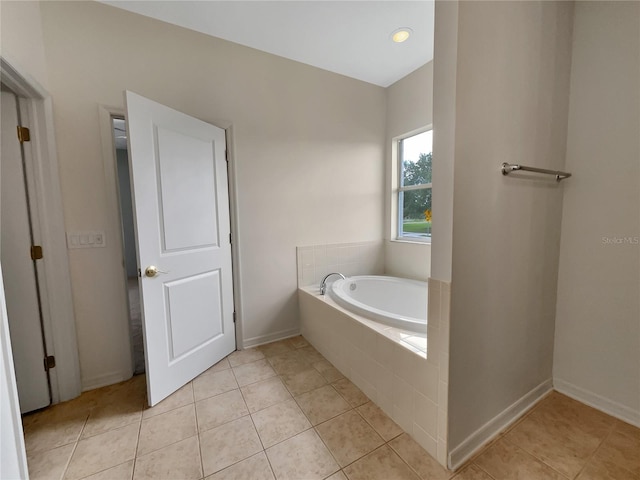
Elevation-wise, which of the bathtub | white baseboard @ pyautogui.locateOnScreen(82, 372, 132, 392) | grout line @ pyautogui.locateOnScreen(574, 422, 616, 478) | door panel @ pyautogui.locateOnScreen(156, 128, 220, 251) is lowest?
grout line @ pyautogui.locateOnScreen(574, 422, 616, 478)

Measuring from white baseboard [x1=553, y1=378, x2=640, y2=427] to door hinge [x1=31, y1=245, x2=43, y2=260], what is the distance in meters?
3.26

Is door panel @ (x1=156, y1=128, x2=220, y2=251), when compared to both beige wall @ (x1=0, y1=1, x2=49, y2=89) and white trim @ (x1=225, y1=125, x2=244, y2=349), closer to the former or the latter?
white trim @ (x1=225, y1=125, x2=244, y2=349)

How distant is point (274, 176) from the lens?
229 centimetres

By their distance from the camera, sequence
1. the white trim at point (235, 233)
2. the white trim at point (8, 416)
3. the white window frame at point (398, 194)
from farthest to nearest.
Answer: the white window frame at point (398, 194), the white trim at point (235, 233), the white trim at point (8, 416)

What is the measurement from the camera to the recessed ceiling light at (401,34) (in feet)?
6.32

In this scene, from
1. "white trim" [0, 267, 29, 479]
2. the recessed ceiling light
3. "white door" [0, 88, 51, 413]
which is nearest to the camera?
"white trim" [0, 267, 29, 479]

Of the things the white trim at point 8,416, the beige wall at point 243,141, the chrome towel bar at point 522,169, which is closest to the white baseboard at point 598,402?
the chrome towel bar at point 522,169

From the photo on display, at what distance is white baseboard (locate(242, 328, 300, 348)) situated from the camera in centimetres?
230

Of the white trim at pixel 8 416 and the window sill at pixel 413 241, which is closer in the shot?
the white trim at pixel 8 416

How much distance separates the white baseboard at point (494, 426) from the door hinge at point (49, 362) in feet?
7.51

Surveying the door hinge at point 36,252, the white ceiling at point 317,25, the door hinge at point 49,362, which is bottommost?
the door hinge at point 49,362

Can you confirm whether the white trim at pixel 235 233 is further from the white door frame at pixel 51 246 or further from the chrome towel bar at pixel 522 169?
the chrome towel bar at pixel 522 169

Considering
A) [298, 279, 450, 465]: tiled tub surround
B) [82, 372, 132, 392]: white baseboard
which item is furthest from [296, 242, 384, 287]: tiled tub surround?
[82, 372, 132, 392]: white baseboard

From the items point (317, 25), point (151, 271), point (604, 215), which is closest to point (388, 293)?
point (604, 215)
